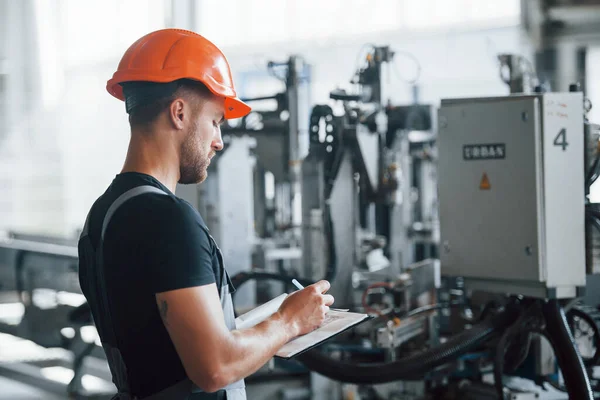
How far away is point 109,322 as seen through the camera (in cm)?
133

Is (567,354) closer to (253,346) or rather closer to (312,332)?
(312,332)

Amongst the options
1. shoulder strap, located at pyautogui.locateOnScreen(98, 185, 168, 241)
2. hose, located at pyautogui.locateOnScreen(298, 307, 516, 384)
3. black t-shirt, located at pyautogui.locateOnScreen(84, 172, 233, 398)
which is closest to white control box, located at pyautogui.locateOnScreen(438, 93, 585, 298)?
hose, located at pyautogui.locateOnScreen(298, 307, 516, 384)

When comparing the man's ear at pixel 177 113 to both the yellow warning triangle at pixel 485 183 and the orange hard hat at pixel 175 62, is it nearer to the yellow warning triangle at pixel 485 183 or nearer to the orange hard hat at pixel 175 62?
the orange hard hat at pixel 175 62

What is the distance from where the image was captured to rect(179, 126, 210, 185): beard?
1359 millimetres

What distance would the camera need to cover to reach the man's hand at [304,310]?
4.45 feet

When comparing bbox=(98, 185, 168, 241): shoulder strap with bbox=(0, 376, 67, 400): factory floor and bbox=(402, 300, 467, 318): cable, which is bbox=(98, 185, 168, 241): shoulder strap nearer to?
bbox=(402, 300, 467, 318): cable

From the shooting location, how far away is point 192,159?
1372mm

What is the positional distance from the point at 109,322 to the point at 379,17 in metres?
8.21

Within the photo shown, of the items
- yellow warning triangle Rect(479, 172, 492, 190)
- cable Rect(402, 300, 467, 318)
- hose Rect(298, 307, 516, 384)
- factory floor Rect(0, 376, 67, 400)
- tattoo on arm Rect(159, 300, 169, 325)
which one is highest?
yellow warning triangle Rect(479, 172, 492, 190)

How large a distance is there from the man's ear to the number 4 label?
1.71m

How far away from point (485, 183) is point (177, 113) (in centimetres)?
169

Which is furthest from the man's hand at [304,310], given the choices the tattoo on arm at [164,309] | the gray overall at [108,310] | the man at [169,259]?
the tattoo on arm at [164,309]

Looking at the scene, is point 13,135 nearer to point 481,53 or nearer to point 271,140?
point 271,140

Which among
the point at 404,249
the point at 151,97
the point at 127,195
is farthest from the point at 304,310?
the point at 404,249
